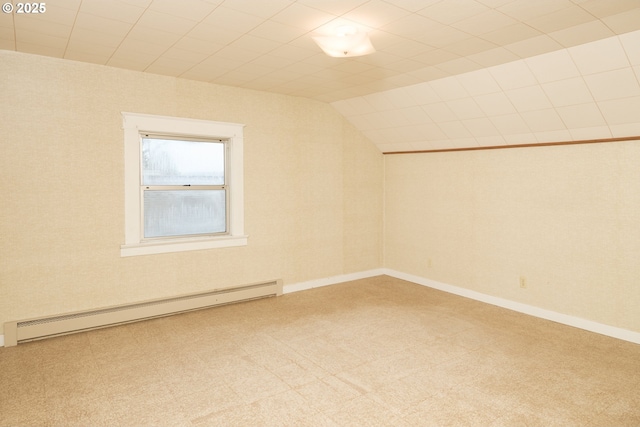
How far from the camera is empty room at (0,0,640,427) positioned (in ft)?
8.24

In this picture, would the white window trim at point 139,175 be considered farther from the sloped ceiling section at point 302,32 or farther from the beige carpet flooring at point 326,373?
the beige carpet flooring at point 326,373

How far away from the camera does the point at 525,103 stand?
3600 millimetres

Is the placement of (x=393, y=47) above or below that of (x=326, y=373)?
above

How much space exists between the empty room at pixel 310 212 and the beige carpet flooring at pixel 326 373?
20 millimetres

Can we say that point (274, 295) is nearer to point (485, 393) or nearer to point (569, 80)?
point (485, 393)

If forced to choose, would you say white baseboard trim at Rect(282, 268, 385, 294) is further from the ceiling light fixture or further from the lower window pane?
the ceiling light fixture

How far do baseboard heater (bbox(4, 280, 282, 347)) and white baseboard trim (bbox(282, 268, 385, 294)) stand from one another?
0.21m

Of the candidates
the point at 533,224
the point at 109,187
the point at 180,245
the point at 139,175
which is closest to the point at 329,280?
the point at 180,245

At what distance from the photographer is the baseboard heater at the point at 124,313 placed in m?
3.35

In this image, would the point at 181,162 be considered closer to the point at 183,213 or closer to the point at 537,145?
the point at 183,213

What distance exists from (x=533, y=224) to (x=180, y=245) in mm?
3671

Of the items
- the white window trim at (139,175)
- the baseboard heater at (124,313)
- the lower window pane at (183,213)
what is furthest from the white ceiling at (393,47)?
the baseboard heater at (124,313)

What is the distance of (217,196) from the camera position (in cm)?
448

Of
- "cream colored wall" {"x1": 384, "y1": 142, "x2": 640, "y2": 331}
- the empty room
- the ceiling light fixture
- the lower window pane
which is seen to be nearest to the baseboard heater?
the empty room
